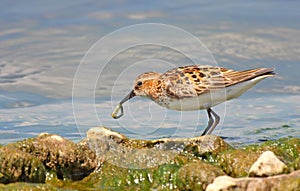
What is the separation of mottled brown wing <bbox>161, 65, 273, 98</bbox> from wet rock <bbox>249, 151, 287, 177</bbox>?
3.92 m

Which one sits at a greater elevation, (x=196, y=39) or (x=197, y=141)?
(x=196, y=39)

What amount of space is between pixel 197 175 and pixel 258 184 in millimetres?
852

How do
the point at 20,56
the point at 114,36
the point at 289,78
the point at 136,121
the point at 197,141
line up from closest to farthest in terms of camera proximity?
the point at 197,141
the point at 136,121
the point at 289,78
the point at 20,56
the point at 114,36

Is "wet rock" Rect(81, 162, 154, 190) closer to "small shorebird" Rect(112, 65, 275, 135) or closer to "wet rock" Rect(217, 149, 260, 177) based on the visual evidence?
"wet rock" Rect(217, 149, 260, 177)

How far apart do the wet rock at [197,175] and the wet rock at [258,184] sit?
610mm

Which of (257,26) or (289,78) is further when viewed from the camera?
(257,26)

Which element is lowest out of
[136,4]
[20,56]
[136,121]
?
[136,121]

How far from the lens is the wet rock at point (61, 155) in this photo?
7.66 metres

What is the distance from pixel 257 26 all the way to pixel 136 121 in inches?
251

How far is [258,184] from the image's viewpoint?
20.1 ft

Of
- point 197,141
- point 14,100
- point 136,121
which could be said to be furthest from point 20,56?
point 197,141

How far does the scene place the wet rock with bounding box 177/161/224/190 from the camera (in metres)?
6.82

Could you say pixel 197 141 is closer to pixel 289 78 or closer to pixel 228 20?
pixel 289 78

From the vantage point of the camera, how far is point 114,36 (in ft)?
56.0
